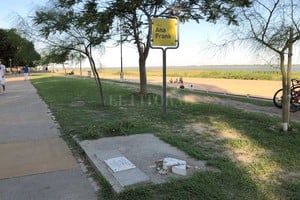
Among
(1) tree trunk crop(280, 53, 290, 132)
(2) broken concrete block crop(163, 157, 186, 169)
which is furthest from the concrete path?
(1) tree trunk crop(280, 53, 290, 132)

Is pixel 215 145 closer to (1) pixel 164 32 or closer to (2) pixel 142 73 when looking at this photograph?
(1) pixel 164 32

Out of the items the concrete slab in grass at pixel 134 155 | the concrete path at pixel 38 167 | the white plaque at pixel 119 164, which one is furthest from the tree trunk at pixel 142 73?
the white plaque at pixel 119 164

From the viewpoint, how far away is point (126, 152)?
5.30 metres

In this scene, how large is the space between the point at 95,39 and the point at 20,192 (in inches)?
294

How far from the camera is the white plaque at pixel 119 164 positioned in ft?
14.5

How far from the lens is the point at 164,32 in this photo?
8727 mm

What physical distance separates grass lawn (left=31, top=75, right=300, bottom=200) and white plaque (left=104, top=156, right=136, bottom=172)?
0.25m

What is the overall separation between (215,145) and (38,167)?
287 cm

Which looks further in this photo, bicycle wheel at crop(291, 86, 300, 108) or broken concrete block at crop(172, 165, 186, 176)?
bicycle wheel at crop(291, 86, 300, 108)

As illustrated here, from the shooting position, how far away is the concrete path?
397cm

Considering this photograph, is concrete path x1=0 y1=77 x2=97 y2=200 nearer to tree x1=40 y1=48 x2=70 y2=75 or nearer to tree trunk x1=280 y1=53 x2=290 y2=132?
tree x1=40 y1=48 x2=70 y2=75

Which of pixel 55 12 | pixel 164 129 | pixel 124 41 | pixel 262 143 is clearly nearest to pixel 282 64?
pixel 262 143

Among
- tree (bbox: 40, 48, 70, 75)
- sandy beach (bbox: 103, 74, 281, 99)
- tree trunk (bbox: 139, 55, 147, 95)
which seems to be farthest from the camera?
sandy beach (bbox: 103, 74, 281, 99)

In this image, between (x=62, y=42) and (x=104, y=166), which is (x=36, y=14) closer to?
(x=62, y=42)
